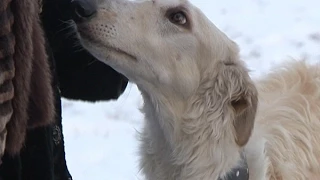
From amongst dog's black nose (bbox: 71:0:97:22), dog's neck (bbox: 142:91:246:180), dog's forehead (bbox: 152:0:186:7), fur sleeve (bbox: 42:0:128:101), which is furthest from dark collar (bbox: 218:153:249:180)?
dog's black nose (bbox: 71:0:97:22)

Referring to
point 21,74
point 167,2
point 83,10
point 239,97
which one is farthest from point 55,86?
point 239,97

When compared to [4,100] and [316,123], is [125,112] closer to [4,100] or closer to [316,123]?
[316,123]

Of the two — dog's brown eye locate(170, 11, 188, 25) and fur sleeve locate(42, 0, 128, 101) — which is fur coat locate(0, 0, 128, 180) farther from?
dog's brown eye locate(170, 11, 188, 25)

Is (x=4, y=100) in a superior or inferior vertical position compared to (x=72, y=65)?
superior

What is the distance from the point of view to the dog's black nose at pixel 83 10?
8.69ft

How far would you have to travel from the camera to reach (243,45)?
6.77 meters

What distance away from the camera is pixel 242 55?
5.95 meters

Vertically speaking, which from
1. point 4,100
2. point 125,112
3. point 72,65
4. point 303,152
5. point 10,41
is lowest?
point 125,112

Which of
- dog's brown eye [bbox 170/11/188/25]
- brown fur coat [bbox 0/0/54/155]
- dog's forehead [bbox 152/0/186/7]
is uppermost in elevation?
brown fur coat [bbox 0/0/54/155]

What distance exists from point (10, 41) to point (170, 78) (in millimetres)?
1091

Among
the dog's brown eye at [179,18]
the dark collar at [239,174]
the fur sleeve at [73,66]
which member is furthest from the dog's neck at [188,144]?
the dog's brown eye at [179,18]

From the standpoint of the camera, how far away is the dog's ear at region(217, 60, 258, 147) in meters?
2.95

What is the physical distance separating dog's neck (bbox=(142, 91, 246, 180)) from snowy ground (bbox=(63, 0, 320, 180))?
0.45 metres

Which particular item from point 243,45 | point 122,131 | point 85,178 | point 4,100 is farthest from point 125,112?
point 4,100
